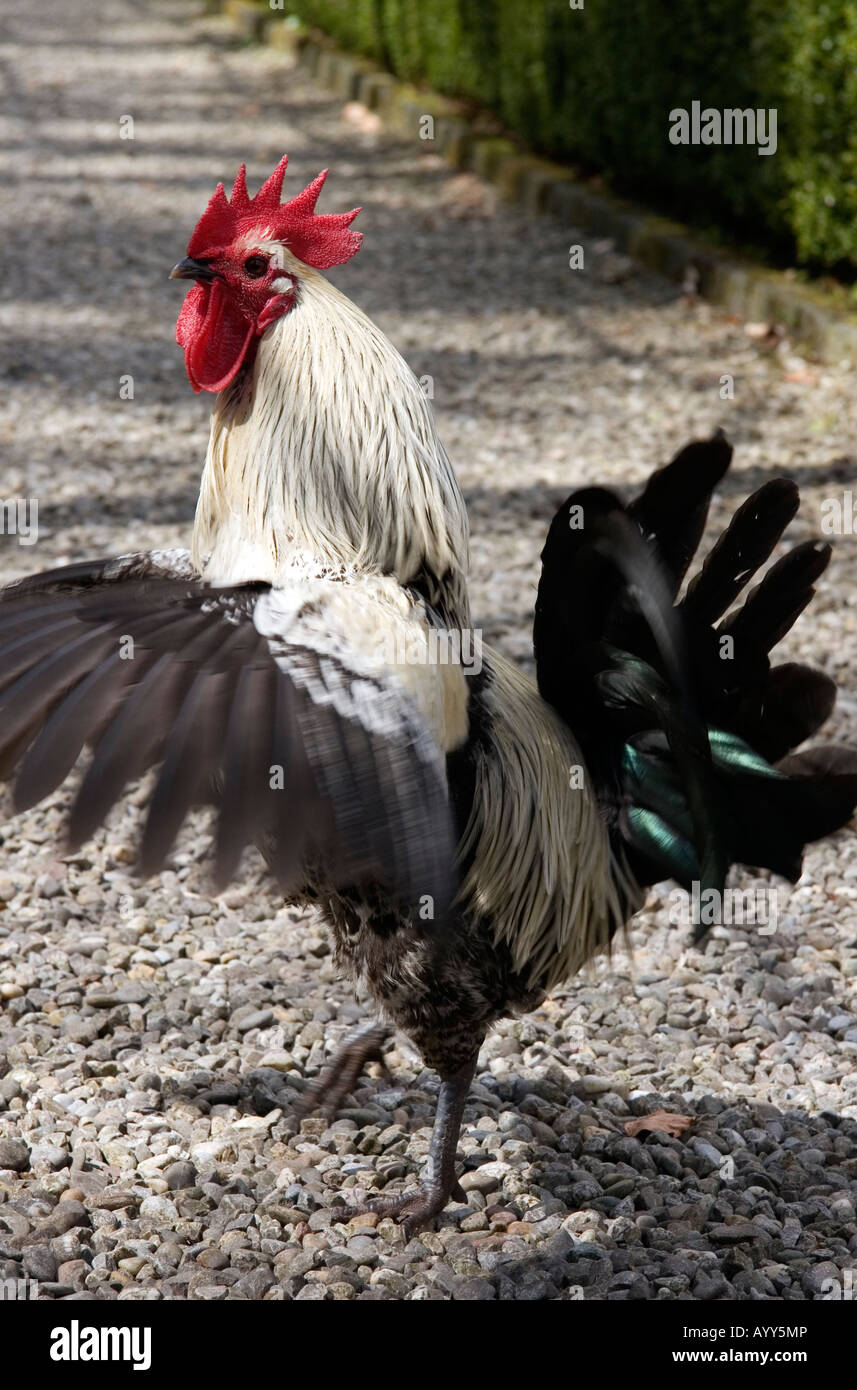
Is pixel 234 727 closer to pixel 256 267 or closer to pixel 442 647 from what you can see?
pixel 442 647

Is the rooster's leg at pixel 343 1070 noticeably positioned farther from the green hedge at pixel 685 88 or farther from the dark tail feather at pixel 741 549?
the green hedge at pixel 685 88

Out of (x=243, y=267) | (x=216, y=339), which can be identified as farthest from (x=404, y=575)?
(x=243, y=267)

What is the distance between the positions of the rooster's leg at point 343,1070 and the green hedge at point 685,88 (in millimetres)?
6559

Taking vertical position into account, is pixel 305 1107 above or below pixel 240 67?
below

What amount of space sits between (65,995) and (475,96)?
1262cm

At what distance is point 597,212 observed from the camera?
11.4 meters

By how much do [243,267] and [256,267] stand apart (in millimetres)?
30

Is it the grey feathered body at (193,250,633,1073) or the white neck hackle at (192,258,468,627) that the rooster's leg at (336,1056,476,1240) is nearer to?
the grey feathered body at (193,250,633,1073)

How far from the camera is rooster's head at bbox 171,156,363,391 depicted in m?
3.03

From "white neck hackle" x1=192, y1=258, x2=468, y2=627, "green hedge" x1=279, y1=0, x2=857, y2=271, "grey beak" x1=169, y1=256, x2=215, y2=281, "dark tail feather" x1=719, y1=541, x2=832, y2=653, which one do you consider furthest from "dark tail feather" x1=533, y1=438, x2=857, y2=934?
"green hedge" x1=279, y1=0, x2=857, y2=271

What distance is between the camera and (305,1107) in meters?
→ 3.51

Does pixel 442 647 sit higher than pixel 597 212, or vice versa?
pixel 597 212
